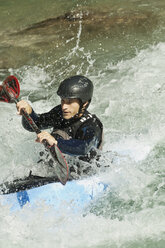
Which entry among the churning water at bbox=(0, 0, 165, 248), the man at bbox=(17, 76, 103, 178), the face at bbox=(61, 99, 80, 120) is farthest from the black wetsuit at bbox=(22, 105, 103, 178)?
the churning water at bbox=(0, 0, 165, 248)

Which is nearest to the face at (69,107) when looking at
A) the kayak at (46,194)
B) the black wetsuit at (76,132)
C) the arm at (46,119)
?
the black wetsuit at (76,132)

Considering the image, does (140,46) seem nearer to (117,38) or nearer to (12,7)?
(117,38)

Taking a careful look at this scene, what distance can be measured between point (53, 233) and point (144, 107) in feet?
10.4

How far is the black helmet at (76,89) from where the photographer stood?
3945 mm

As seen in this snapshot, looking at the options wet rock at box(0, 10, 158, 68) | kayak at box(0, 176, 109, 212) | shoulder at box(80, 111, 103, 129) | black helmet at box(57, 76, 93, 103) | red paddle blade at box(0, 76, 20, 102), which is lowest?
wet rock at box(0, 10, 158, 68)

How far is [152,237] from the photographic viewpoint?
392 cm

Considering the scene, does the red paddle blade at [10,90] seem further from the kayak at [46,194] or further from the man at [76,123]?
the kayak at [46,194]

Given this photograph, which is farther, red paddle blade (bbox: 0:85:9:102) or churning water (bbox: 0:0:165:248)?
red paddle blade (bbox: 0:85:9:102)

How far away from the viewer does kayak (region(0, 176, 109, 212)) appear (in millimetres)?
3920

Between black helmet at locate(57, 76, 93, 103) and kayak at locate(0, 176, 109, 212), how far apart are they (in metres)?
0.86

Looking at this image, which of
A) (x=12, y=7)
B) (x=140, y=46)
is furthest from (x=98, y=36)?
(x=12, y=7)

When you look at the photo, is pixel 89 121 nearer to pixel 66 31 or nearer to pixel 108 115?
pixel 108 115

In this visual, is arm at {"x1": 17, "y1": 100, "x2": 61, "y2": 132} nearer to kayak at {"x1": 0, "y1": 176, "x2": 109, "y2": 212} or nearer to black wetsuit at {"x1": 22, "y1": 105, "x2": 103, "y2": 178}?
black wetsuit at {"x1": 22, "y1": 105, "x2": 103, "y2": 178}

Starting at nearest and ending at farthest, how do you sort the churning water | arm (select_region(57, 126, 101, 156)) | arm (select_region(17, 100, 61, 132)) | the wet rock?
arm (select_region(57, 126, 101, 156)), the churning water, arm (select_region(17, 100, 61, 132)), the wet rock
